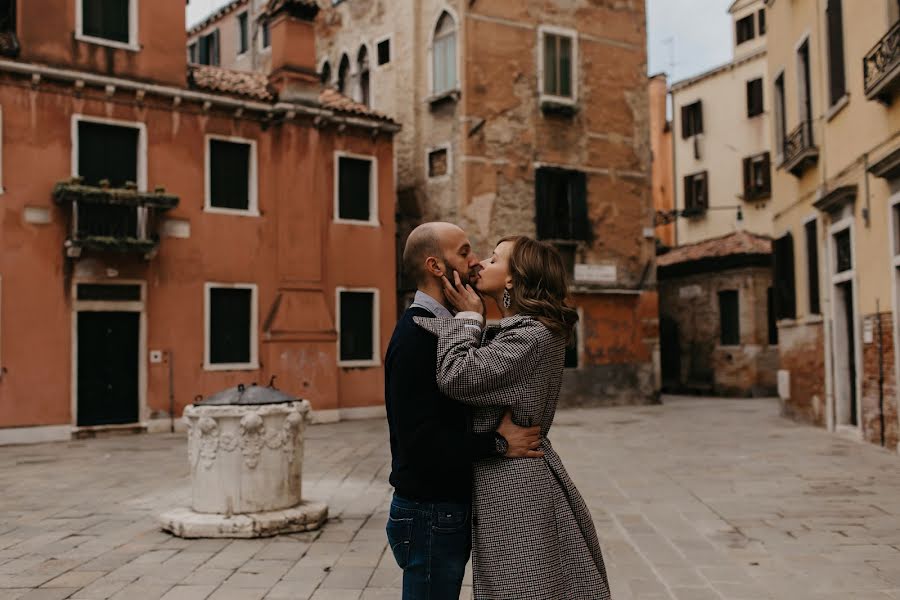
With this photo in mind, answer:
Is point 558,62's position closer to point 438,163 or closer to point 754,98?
point 438,163

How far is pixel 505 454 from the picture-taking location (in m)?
2.77

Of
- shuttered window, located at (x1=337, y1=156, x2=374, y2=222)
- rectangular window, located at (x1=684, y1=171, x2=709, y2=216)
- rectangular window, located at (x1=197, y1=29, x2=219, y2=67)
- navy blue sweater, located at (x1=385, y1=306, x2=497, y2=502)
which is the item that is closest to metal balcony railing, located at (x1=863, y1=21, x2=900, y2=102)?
navy blue sweater, located at (x1=385, y1=306, x2=497, y2=502)

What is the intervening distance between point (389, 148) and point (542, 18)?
5417 millimetres

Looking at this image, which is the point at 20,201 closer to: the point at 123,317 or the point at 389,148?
the point at 123,317

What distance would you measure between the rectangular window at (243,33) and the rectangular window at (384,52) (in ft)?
21.3

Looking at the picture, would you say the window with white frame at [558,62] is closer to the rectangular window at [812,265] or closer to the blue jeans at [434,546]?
the rectangular window at [812,265]

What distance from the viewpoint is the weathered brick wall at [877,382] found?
11828 mm

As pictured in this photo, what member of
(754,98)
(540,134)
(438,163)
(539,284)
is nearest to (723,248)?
(754,98)

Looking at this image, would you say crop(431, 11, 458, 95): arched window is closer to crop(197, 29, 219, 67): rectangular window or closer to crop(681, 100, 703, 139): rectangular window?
crop(197, 29, 219, 67): rectangular window

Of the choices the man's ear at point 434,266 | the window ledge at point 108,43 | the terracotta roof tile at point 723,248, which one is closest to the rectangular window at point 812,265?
the terracotta roof tile at point 723,248

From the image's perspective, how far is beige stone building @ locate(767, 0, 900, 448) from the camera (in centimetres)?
1181

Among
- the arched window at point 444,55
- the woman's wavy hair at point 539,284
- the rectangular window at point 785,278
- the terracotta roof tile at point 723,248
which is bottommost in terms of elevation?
the woman's wavy hair at point 539,284

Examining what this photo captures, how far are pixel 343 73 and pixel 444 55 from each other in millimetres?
4193

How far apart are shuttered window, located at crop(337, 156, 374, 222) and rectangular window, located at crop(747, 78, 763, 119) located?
16255 millimetres
